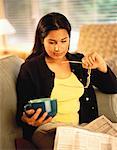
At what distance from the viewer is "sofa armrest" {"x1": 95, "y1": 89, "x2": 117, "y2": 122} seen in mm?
1578

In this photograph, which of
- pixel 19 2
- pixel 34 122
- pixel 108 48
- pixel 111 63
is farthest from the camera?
pixel 19 2

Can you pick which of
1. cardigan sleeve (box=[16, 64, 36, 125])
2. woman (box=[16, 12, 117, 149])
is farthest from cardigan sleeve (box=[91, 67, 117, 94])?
cardigan sleeve (box=[16, 64, 36, 125])

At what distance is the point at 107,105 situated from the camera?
1.58 metres

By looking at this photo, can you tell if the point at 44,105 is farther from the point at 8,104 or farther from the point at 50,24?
the point at 50,24

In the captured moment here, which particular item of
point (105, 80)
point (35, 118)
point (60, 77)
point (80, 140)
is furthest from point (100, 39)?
point (80, 140)

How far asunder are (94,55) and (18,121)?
48 cm

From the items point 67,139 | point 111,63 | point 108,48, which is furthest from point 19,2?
point 67,139

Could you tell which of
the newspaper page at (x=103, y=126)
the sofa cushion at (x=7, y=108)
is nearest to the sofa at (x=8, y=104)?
the sofa cushion at (x=7, y=108)

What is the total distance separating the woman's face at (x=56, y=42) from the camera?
1406mm

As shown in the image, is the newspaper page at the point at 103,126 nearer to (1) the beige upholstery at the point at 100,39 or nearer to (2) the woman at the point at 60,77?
(2) the woman at the point at 60,77

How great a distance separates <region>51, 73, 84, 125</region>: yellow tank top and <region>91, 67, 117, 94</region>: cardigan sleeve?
109 millimetres

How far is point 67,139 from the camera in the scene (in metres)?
1.04

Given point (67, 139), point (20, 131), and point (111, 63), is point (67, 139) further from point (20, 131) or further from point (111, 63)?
point (111, 63)

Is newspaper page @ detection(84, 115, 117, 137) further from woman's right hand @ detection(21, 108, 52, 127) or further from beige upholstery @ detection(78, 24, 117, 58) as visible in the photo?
beige upholstery @ detection(78, 24, 117, 58)
